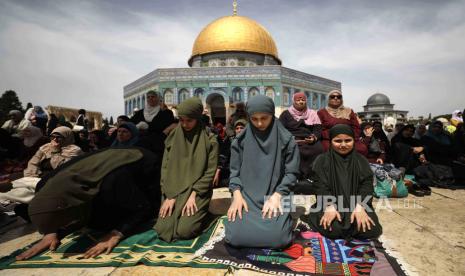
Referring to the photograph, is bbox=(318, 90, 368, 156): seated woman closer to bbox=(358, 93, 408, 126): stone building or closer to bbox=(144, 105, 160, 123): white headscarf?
bbox=(144, 105, 160, 123): white headscarf

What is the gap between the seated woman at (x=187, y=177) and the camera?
2111 millimetres

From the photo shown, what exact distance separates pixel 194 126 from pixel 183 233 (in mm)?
908

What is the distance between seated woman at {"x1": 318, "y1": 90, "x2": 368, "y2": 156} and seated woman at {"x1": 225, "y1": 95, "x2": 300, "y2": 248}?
1.67 meters

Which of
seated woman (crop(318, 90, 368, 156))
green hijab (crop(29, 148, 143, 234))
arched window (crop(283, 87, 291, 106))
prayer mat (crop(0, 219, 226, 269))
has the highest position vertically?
arched window (crop(283, 87, 291, 106))

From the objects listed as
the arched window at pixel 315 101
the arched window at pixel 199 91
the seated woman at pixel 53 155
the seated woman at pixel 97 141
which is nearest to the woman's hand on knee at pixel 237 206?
the seated woman at pixel 53 155

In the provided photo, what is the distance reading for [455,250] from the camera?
1.83 metres

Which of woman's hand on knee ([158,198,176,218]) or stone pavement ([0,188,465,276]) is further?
woman's hand on knee ([158,198,176,218])

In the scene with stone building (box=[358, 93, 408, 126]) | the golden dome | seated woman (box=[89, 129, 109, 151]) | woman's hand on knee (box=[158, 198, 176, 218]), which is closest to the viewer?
woman's hand on knee (box=[158, 198, 176, 218])

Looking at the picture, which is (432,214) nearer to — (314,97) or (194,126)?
(194,126)

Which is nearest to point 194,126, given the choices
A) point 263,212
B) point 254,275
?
point 263,212

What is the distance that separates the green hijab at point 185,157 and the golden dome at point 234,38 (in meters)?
19.6

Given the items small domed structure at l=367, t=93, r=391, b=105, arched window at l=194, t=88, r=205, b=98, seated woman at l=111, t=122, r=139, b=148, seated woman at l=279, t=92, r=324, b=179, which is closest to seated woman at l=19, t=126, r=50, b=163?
seated woman at l=111, t=122, r=139, b=148

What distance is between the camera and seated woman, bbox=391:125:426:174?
4023mm

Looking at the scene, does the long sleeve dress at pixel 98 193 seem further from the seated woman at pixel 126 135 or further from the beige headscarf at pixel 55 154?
the beige headscarf at pixel 55 154
